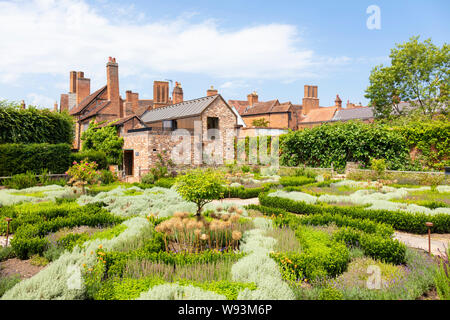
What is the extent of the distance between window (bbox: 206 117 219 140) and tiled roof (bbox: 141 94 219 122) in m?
1.33

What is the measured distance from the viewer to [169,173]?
71.4 ft

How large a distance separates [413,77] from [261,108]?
21.8 meters

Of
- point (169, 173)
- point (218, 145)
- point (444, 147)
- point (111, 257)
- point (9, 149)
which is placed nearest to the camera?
point (111, 257)

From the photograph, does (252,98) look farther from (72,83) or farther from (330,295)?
(330,295)

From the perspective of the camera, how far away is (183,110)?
86.8ft

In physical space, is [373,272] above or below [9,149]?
below

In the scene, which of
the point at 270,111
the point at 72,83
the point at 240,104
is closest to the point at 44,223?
the point at 270,111

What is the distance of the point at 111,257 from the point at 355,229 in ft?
17.6

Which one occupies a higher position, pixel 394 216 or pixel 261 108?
pixel 261 108

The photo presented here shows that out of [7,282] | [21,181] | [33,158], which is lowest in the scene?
[7,282]

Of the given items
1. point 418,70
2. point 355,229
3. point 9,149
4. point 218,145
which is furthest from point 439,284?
point 418,70

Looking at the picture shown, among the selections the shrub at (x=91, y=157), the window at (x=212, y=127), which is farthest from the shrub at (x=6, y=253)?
the window at (x=212, y=127)

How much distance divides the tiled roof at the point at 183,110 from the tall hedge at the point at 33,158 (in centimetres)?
1052
